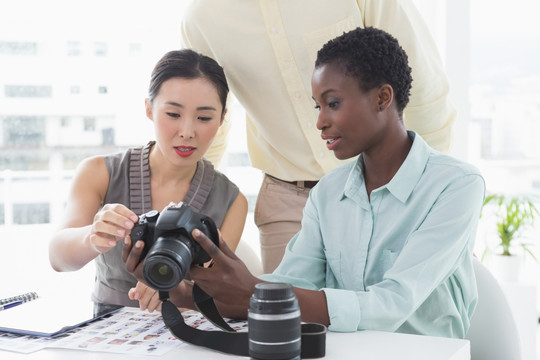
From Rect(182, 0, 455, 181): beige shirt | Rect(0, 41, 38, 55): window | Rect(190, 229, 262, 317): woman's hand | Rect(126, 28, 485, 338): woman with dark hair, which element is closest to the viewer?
Result: Rect(190, 229, 262, 317): woman's hand

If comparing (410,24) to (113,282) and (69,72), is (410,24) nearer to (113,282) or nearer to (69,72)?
(113,282)

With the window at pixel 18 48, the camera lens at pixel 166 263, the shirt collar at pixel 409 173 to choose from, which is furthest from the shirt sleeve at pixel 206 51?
the window at pixel 18 48

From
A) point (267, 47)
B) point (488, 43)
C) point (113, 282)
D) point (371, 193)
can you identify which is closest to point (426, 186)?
point (371, 193)

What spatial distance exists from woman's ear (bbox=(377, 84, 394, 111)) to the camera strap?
1.88 ft

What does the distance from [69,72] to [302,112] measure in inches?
67.4

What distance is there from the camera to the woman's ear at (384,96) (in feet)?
4.84

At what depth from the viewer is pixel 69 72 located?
10.7 feet

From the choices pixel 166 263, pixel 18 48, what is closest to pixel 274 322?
pixel 166 263

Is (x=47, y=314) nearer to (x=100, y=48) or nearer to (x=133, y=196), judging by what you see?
(x=133, y=196)

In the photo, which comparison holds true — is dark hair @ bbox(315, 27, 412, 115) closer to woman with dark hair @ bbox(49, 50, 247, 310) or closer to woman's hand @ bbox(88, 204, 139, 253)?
woman with dark hair @ bbox(49, 50, 247, 310)

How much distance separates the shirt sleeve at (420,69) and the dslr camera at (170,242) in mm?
942

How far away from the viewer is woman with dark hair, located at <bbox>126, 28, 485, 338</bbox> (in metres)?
1.32

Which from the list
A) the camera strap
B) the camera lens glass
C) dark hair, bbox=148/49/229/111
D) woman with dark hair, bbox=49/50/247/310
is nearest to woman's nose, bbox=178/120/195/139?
woman with dark hair, bbox=49/50/247/310

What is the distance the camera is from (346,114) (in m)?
1.46
